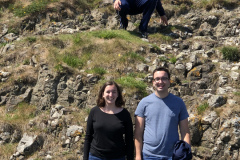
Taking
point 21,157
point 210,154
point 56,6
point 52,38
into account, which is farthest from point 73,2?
point 210,154

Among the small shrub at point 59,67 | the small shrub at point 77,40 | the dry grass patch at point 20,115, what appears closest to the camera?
the dry grass patch at point 20,115

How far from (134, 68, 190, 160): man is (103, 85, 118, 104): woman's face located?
1.43ft

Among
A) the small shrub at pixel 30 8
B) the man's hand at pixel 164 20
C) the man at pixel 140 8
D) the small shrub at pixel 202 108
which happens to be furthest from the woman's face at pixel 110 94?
the small shrub at pixel 30 8

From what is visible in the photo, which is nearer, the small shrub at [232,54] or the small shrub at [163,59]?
the small shrub at [232,54]

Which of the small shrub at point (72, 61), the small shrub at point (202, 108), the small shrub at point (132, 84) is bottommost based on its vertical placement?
the small shrub at point (202, 108)

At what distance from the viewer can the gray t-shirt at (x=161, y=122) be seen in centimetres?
372

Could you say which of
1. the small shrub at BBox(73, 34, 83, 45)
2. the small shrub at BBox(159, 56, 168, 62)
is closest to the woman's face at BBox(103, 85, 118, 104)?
the small shrub at BBox(159, 56, 168, 62)

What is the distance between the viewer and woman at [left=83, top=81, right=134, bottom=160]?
390cm

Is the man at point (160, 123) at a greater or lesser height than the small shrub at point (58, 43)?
lesser

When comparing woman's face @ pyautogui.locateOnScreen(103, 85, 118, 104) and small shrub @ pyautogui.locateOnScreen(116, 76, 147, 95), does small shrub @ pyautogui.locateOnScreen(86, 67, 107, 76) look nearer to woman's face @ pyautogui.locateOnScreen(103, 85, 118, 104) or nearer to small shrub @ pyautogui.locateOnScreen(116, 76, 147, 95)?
small shrub @ pyautogui.locateOnScreen(116, 76, 147, 95)

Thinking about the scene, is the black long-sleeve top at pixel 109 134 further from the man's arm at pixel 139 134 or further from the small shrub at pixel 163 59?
the small shrub at pixel 163 59

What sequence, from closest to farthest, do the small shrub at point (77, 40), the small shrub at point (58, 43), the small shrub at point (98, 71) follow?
the small shrub at point (98, 71)
the small shrub at point (58, 43)
the small shrub at point (77, 40)

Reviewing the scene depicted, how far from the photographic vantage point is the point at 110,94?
4.02m

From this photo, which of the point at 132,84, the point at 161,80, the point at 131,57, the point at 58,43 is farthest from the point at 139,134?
the point at 58,43
